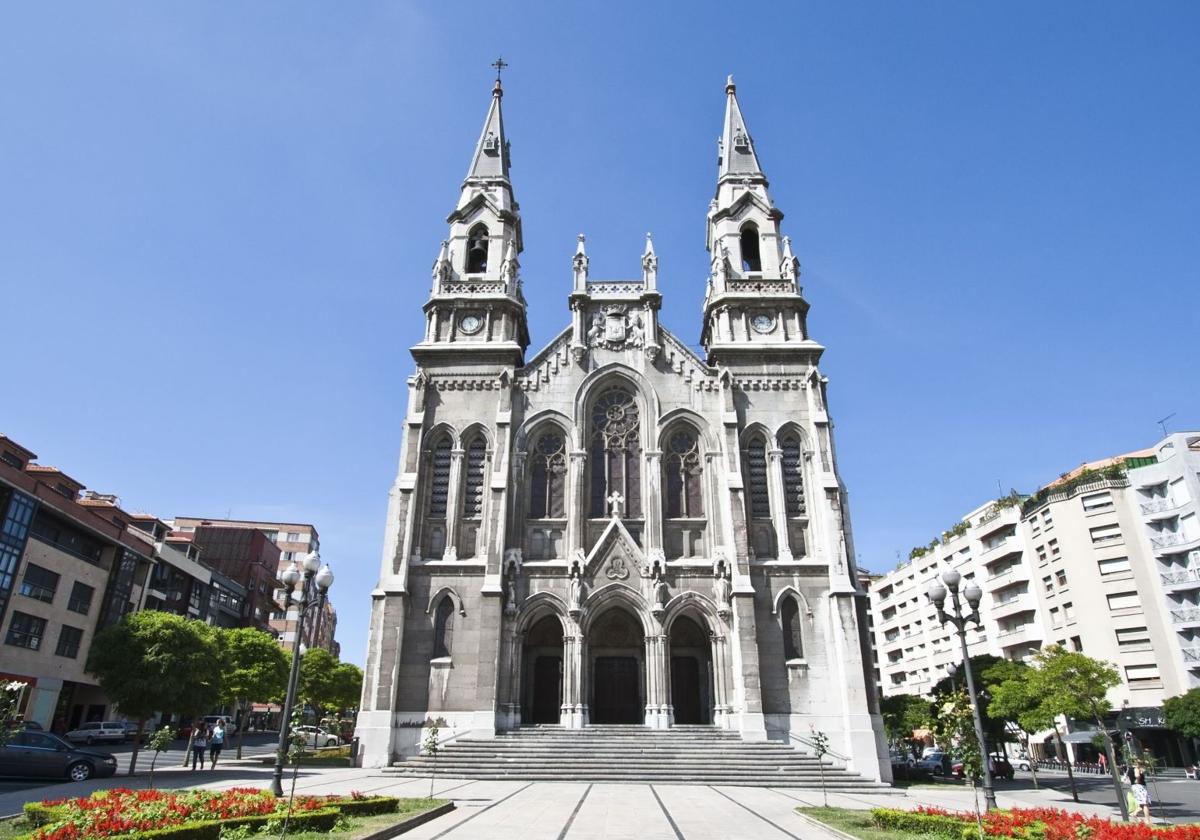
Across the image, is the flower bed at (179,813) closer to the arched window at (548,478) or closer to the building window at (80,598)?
the arched window at (548,478)

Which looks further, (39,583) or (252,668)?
(39,583)

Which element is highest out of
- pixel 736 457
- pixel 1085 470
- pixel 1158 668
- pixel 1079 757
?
pixel 1085 470

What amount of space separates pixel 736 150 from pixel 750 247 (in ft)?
22.1

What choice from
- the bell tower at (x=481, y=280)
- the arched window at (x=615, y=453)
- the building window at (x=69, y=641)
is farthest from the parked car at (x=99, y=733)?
the arched window at (x=615, y=453)

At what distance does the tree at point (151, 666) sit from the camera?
26.5 meters

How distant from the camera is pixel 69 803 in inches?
477

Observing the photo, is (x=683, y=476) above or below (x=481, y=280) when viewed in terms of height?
below

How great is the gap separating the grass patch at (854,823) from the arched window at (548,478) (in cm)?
1706

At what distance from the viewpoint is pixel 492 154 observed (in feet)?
133

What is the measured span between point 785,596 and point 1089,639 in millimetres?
32208

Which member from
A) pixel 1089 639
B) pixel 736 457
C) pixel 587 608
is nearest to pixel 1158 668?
pixel 1089 639

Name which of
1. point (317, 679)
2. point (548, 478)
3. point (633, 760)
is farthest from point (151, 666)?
point (317, 679)

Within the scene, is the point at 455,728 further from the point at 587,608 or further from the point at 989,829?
the point at 989,829

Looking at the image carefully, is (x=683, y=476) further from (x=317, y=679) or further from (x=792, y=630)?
(x=317, y=679)
